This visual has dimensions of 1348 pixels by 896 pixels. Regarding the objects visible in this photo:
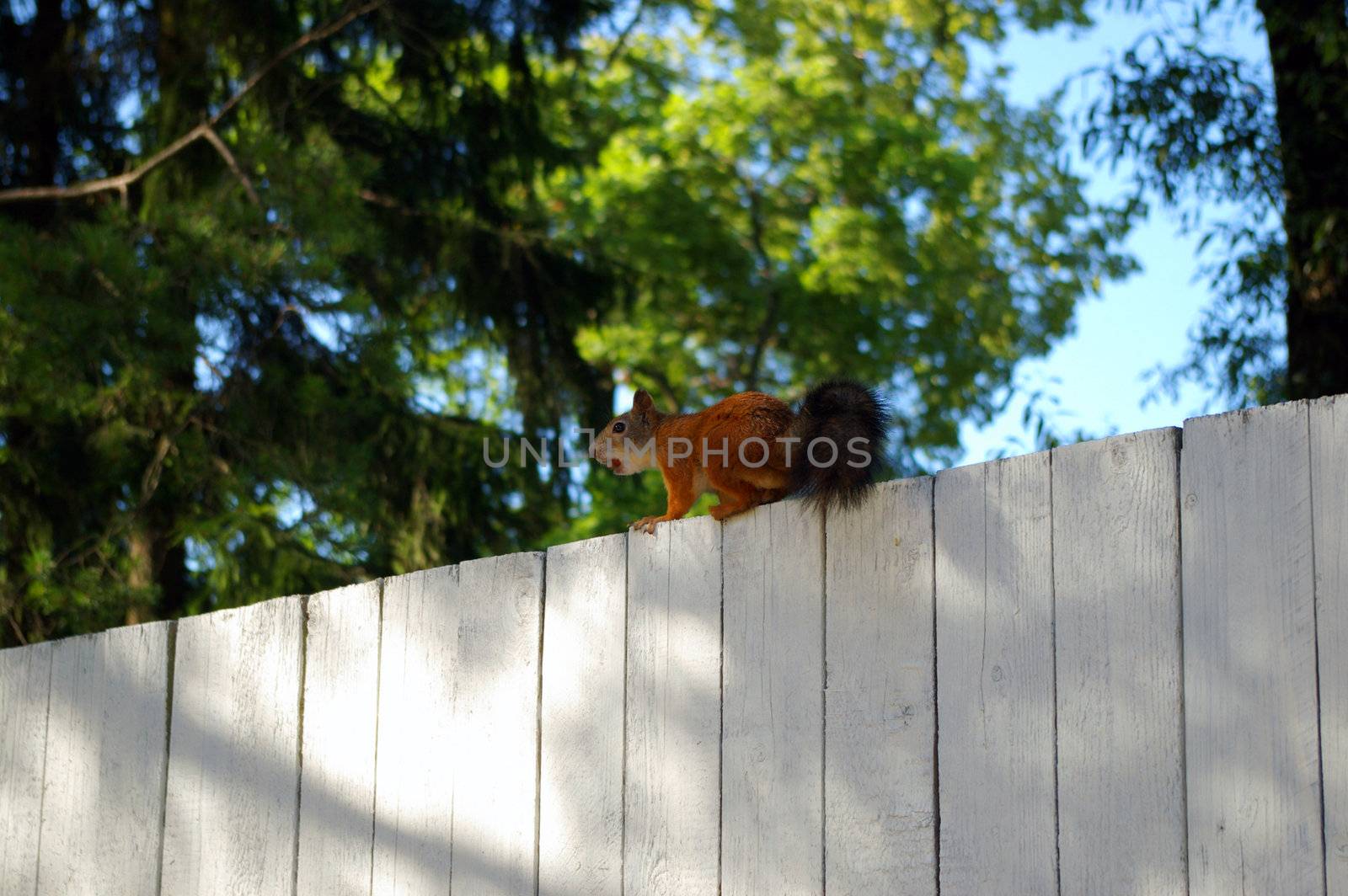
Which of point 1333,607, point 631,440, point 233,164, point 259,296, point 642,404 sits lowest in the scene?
point 1333,607

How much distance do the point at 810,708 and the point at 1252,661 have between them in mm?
700

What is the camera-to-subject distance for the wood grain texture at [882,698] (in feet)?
6.54

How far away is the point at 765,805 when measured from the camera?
2174 mm

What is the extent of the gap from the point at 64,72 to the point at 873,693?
7.59 meters

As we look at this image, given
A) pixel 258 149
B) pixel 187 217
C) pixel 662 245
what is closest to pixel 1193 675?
pixel 187 217

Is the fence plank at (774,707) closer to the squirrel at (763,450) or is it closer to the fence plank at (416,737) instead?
the squirrel at (763,450)

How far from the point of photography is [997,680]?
1.93 metres

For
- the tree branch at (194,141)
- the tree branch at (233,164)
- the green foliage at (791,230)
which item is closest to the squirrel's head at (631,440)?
the tree branch at (233,164)

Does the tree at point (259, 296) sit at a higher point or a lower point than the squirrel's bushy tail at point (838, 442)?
higher

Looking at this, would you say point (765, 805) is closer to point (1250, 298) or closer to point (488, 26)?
point (1250, 298)

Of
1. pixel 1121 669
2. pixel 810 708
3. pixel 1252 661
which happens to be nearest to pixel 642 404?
pixel 810 708

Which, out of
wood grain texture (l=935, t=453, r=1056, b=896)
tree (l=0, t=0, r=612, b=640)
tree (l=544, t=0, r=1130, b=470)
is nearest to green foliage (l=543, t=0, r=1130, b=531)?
tree (l=544, t=0, r=1130, b=470)

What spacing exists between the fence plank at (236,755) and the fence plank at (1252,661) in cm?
188

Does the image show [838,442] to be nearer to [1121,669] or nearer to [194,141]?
[1121,669]
